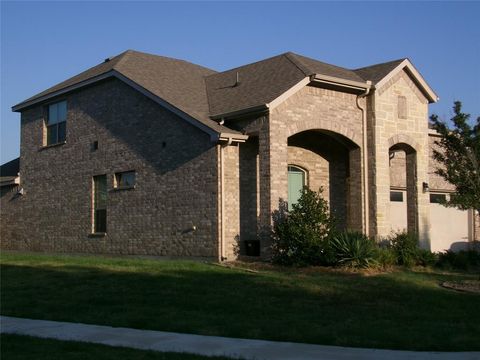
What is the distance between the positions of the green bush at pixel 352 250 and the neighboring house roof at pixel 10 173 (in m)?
16.5

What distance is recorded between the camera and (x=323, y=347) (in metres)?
9.26

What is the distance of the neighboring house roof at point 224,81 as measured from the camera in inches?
775

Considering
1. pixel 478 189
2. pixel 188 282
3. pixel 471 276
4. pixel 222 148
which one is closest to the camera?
pixel 188 282

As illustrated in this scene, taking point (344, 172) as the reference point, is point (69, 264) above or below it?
below

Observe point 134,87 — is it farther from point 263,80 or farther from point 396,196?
point 396,196

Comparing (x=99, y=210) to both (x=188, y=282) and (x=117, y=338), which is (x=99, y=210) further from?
(x=117, y=338)

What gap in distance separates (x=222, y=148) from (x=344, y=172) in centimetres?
609

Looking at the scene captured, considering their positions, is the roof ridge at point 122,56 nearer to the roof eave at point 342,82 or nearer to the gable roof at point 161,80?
the gable roof at point 161,80

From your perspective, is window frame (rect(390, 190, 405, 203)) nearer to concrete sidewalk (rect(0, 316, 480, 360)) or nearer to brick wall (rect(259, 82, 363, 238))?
brick wall (rect(259, 82, 363, 238))

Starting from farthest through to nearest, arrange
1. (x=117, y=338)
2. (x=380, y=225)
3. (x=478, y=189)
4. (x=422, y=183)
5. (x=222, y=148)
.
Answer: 1. (x=422, y=183)
2. (x=380, y=225)
3. (x=222, y=148)
4. (x=478, y=189)
5. (x=117, y=338)

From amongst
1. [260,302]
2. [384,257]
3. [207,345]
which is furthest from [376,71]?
[207,345]

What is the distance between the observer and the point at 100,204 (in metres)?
24.2

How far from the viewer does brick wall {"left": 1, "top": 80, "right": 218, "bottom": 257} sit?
2011 cm

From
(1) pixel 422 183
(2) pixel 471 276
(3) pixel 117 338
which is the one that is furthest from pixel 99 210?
(3) pixel 117 338
